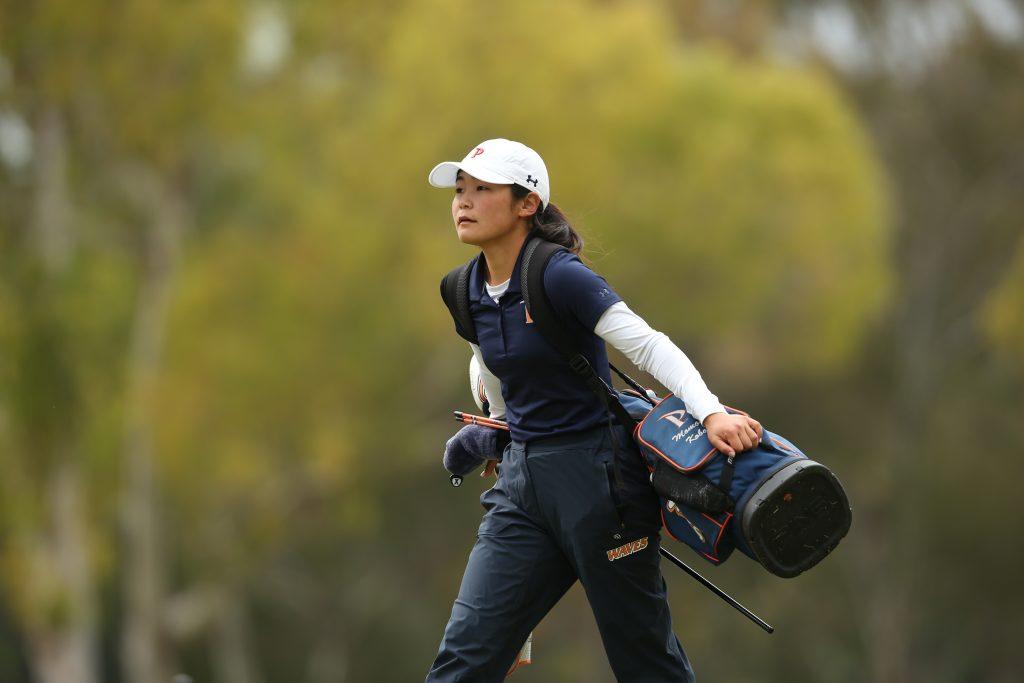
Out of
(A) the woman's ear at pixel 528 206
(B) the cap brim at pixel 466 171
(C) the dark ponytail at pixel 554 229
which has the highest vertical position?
(B) the cap brim at pixel 466 171

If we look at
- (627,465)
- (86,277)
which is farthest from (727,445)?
(86,277)

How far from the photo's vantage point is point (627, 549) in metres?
4.95

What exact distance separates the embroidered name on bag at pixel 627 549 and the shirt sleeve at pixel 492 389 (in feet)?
2.29

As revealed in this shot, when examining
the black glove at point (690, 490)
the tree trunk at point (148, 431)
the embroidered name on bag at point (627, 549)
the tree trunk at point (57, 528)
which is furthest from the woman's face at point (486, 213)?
the tree trunk at point (148, 431)

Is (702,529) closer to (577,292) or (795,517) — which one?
(795,517)

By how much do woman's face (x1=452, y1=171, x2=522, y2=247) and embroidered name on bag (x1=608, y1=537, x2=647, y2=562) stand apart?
108 centimetres

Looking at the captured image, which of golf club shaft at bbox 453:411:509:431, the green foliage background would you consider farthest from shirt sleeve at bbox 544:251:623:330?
the green foliage background

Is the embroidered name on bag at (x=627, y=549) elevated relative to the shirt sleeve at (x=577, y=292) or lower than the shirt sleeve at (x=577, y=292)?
lower

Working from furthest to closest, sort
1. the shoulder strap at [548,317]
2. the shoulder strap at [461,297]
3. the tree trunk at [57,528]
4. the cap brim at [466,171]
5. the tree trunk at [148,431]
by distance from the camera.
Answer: the tree trunk at [148,431], the tree trunk at [57,528], the shoulder strap at [461,297], the cap brim at [466,171], the shoulder strap at [548,317]

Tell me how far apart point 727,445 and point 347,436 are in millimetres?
23221

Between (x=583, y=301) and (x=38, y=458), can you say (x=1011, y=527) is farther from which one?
(x=583, y=301)

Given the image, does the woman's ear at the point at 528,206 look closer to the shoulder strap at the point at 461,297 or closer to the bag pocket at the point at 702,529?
the shoulder strap at the point at 461,297

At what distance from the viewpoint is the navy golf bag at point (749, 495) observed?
4.65 m

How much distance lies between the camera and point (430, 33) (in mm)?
25344
